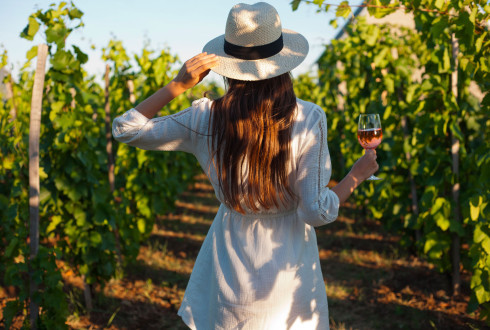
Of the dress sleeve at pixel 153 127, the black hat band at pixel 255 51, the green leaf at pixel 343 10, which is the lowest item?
the dress sleeve at pixel 153 127

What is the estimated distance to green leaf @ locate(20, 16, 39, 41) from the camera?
3484 mm

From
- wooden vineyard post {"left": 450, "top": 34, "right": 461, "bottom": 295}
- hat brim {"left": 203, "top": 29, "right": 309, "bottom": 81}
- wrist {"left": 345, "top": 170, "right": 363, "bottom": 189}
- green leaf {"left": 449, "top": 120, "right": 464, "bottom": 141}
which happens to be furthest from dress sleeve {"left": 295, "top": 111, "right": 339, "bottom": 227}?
wooden vineyard post {"left": 450, "top": 34, "right": 461, "bottom": 295}

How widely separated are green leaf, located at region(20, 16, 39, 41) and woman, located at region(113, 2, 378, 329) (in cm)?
223

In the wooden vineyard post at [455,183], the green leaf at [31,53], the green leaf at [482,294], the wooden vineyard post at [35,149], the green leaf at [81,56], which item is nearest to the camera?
the wooden vineyard post at [35,149]

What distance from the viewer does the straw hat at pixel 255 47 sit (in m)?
1.62

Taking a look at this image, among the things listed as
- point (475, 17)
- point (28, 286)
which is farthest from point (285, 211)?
point (28, 286)

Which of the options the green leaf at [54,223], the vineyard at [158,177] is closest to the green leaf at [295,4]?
the vineyard at [158,177]

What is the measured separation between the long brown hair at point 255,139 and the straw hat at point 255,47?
5 cm

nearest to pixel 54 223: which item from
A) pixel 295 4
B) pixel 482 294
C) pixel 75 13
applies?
pixel 75 13

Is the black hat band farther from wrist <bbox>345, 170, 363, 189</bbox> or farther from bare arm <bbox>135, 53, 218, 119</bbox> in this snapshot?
wrist <bbox>345, 170, 363, 189</bbox>

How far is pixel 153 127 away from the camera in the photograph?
5.63ft

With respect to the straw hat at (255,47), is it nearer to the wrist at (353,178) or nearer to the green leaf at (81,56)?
the wrist at (353,178)

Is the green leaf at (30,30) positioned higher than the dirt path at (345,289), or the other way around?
the green leaf at (30,30)

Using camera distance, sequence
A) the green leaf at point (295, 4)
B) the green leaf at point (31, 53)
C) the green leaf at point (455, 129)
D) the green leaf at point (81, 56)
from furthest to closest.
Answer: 1. the green leaf at point (455, 129)
2. the green leaf at point (81, 56)
3. the green leaf at point (31, 53)
4. the green leaf at point (295, 4)
